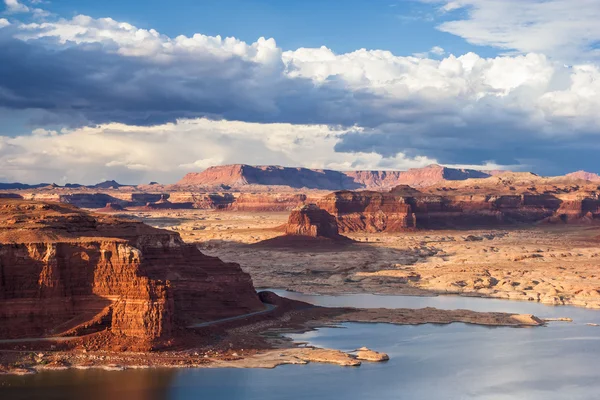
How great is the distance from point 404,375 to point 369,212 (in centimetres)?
14253

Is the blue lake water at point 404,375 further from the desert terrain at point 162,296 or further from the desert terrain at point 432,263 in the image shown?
the desert terrain at point 432,263

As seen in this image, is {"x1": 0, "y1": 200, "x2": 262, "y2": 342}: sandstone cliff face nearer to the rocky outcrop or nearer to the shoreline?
the shoreline

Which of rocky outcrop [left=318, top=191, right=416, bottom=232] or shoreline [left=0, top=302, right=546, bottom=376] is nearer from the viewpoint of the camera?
shoreline [left=0, top=302, right=546, bottom=376]

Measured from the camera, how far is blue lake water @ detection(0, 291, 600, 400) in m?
49.0

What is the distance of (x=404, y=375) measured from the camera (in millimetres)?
54469

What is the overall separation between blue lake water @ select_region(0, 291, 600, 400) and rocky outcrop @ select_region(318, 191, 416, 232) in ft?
393

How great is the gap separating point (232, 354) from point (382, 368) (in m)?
9.57

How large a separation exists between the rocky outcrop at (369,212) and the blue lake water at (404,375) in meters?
120


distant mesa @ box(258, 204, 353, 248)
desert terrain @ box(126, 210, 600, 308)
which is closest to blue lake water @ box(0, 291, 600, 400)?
desert terrain @ box(126, 210, 600, 308)

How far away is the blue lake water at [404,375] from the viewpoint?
49.0 meters

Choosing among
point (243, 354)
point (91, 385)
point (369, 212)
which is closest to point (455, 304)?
point (243, 354)

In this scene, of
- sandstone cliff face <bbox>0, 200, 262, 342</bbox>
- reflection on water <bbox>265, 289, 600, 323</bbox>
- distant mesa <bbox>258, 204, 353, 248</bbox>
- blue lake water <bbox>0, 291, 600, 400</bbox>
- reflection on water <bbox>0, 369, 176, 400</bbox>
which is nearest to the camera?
reflection on water <bbox>0, 369, 176, 400</bbox>

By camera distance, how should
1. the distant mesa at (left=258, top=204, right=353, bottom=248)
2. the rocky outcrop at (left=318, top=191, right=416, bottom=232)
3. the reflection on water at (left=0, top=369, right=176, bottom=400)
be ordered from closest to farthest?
the reflection on water at (left=0, top=369, right=176, bottom=400) → the distant mesa at (left=258, top=204, right=353, bottom=248) → the rocky outcrop at (left=318, top=191, right=416, bottom=232)

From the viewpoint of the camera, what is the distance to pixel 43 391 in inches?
1892
